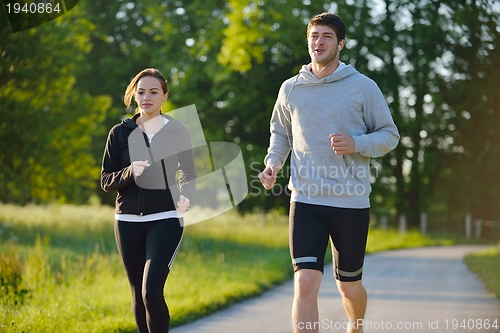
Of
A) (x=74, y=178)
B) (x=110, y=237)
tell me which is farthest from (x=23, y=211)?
(x=110, y=237)

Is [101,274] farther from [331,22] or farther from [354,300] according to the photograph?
[331,22]

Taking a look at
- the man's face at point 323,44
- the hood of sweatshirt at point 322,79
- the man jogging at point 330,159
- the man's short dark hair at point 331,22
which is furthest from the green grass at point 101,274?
the man's short dark hair at point 331,22

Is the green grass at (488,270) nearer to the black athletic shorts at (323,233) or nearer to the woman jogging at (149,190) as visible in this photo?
the black athletic shorts at (323,233)

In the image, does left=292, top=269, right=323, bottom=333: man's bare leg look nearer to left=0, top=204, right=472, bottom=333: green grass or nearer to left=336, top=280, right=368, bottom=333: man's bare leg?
left=336, top=280, right=368, bottom=333: man's bare leg

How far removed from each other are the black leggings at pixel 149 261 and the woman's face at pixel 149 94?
2.64 feet

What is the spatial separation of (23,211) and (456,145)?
18232mm

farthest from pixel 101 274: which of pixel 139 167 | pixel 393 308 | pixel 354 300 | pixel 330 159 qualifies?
pixel 330 159

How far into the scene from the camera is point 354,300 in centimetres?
479

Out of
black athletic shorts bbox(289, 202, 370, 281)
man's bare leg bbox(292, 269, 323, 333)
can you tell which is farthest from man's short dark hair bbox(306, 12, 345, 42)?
man's bare leg bbox(292, 269, 323, 333)

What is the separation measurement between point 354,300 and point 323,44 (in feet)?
5.64

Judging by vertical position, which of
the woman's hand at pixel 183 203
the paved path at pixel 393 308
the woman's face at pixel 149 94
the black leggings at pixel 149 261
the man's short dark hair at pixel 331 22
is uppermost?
the man's short dark hair at pixel 331 22

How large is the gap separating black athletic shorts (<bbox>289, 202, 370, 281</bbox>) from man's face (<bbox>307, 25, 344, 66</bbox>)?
96 centimetres

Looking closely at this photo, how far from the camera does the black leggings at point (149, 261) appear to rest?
4578 millimetres

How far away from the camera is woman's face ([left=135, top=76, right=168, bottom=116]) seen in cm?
492
